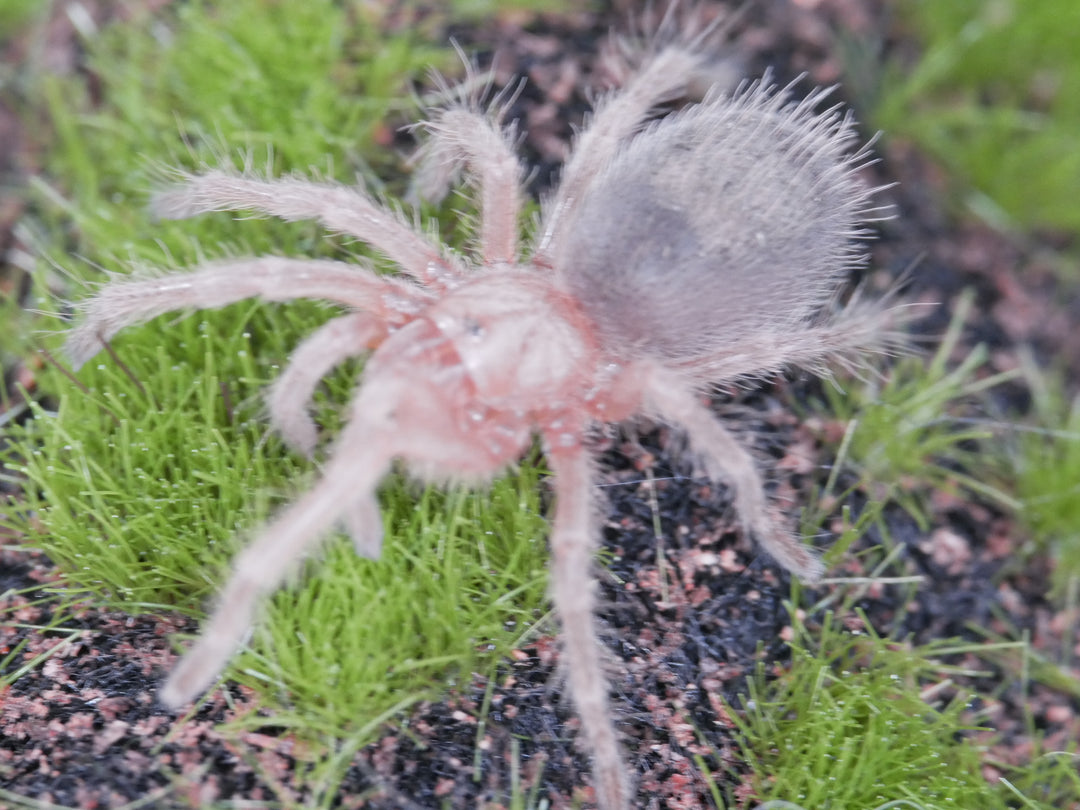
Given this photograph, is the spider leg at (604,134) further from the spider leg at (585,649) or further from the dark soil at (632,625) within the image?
the spider leg at (585,649)

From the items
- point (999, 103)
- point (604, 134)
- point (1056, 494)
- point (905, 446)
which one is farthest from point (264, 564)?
point (999, 103)

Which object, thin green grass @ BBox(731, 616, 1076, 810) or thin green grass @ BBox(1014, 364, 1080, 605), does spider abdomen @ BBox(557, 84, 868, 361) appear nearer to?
thin green grass @ BBox(731, 616, 1076, 810)

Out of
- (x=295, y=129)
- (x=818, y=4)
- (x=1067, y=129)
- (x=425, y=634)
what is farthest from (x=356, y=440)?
(x=1067, y=129)

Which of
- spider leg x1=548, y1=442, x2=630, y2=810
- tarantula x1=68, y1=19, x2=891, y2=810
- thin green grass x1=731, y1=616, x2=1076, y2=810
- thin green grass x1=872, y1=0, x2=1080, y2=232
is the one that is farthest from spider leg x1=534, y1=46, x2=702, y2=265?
thin green grass x1=731, y1=616, x2=1076, y2=810

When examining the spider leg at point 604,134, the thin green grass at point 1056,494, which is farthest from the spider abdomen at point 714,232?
the thin green grass at point 1056,494

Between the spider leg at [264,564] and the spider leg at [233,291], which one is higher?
the spider leg at [233,291]

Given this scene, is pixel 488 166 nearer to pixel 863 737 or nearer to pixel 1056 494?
pixel 863 737

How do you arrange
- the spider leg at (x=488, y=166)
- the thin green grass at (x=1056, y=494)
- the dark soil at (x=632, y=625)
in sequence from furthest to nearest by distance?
the thin green grass at (x=1056, y=494) → the spider leg at (x=488, y=166) → the dark soil at (x=632, y=625)
